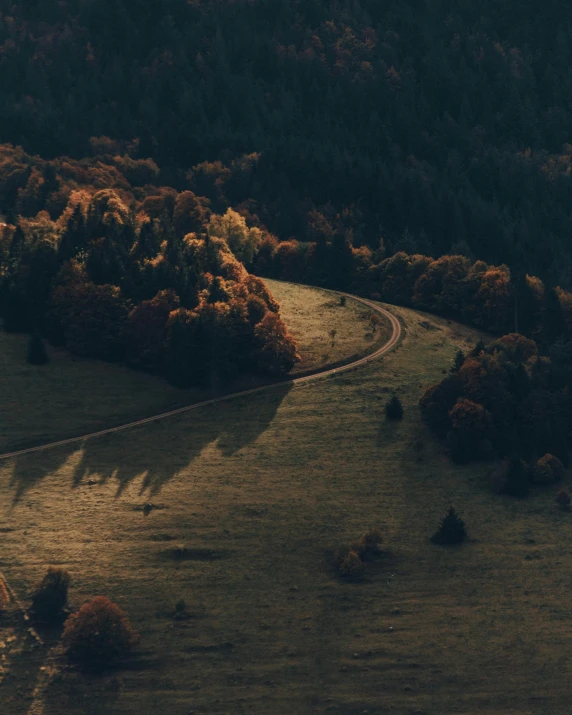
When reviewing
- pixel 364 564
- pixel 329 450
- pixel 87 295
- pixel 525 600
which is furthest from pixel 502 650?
pixel 87 295

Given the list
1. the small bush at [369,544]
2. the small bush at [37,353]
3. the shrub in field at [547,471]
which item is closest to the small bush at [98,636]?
the small bush at [369,544]

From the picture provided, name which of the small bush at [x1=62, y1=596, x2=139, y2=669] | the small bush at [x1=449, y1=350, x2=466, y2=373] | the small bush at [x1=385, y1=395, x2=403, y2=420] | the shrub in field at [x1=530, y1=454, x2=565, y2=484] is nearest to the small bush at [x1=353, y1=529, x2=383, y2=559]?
the shrub in field at [x1=530, y1=454, x2=565, y2=484]

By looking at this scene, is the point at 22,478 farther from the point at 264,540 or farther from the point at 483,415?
the point at 483,415

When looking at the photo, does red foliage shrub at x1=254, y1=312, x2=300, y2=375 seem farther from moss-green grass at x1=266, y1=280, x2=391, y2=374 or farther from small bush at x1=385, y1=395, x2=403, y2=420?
small bush at x1=385, y1=395, x2=403, y2=420

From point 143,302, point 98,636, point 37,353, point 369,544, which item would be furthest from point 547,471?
point 37,353

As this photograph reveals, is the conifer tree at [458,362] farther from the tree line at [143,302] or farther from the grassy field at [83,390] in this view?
the tree line at [143,302]

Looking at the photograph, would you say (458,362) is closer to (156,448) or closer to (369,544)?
(369,544)
